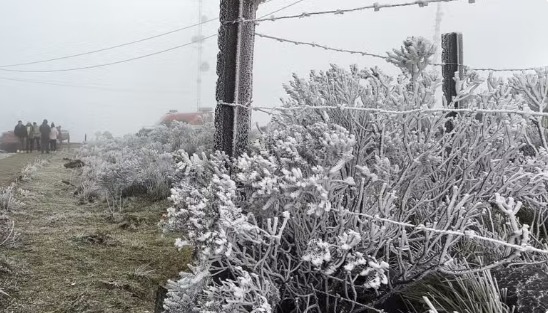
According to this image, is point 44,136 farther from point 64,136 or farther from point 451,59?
point 451,59

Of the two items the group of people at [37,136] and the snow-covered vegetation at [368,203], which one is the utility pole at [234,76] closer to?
the snow-covered vegetation at [368,203]

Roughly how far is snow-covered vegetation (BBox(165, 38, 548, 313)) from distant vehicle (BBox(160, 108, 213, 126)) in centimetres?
148

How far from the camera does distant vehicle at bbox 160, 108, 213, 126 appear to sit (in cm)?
342

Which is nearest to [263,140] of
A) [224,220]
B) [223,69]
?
[223,69]

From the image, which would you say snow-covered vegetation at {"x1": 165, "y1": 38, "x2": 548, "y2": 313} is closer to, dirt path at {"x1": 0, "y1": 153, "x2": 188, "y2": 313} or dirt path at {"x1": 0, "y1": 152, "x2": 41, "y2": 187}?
dirt path at {"x1": 0, "y1": 153, "x2": 188, "y2": 313}

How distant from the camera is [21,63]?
10.0 feet

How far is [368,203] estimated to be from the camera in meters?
1.71

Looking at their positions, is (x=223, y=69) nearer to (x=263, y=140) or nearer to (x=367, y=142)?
(x=263, y=140)

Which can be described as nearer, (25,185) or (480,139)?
(480,139)

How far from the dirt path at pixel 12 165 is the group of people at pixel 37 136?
0.05 meters

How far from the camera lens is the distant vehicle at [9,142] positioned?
3.05 metres

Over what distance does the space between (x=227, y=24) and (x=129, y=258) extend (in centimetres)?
198

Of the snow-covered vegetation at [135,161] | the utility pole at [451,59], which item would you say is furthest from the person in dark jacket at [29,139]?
the utility pole at [451,59]

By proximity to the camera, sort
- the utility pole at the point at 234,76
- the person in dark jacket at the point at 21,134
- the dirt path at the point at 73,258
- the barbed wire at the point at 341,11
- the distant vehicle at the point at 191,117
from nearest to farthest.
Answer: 1. the barbed wire at the point at 341,11
2. the utility pole at the point at 234,76
3. the dirt path at the point at 73,258
4. the person in dark jacket at the point at 21,134
5. the distant vehicle at the point at 191,117
